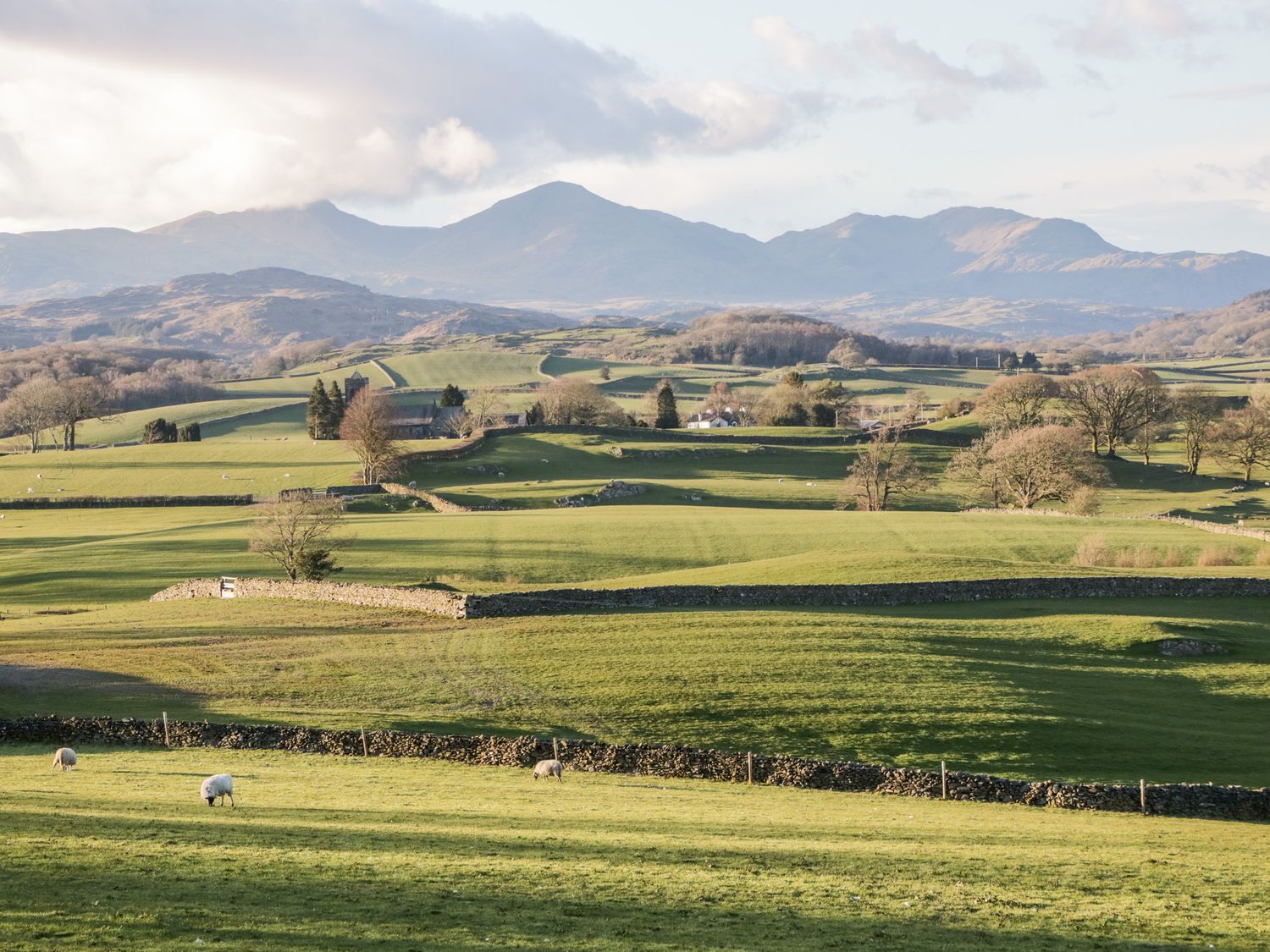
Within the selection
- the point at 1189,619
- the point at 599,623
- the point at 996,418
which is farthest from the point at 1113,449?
the point at 599,623

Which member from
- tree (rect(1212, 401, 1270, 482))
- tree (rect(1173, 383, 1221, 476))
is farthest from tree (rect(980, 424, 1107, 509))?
tree (rect(1173, 383, 1221, 476))

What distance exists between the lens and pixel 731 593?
5103 cm

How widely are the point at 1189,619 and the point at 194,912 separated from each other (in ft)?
146

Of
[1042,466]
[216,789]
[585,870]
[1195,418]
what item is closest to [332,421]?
[1042,466]

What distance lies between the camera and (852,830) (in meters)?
24.9

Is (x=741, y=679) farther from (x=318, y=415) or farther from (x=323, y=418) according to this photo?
(x=318, y=415)

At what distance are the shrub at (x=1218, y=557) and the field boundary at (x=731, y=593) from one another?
1330 centimetres

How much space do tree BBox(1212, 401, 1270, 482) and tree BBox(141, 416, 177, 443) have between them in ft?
398

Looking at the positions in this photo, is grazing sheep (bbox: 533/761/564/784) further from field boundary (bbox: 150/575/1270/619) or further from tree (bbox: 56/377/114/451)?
tree (bbox: 56/377/114/451)

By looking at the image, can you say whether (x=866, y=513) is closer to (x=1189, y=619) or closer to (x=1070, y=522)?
(x=1070, y=522)

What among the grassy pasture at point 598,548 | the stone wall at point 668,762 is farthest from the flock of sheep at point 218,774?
the grassy pasture at point 598,548

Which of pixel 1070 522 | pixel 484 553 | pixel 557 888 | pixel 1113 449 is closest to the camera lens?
pixel 557 888

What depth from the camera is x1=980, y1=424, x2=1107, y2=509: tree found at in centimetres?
9581

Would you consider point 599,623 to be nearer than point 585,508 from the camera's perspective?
Yes
